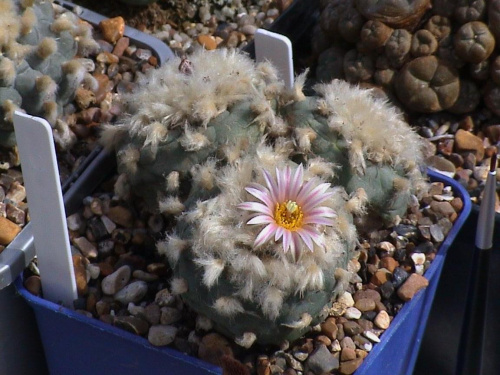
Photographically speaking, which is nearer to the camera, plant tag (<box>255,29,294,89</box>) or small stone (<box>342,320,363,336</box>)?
small stone (<box>342,320,363,336</box>)

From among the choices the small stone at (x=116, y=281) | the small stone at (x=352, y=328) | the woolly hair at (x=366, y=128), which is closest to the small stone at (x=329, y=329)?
the small stone at (x=352, y=328)

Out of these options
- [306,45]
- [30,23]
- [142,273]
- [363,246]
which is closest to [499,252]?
[363,246]

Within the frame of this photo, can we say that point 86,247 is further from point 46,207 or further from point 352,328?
point 352,328

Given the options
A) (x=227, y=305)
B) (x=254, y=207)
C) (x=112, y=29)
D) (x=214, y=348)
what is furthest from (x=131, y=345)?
(x=112, y=29)

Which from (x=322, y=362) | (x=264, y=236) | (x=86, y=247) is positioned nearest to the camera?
(x=264, y=236)

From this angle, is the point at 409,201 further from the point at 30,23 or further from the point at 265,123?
the point at 30,23

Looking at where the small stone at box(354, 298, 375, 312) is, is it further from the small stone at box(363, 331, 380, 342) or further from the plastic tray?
the plastic tray

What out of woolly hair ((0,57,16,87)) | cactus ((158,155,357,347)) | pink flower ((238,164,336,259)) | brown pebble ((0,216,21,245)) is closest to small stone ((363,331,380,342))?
cactus ((158,155,357,347))
